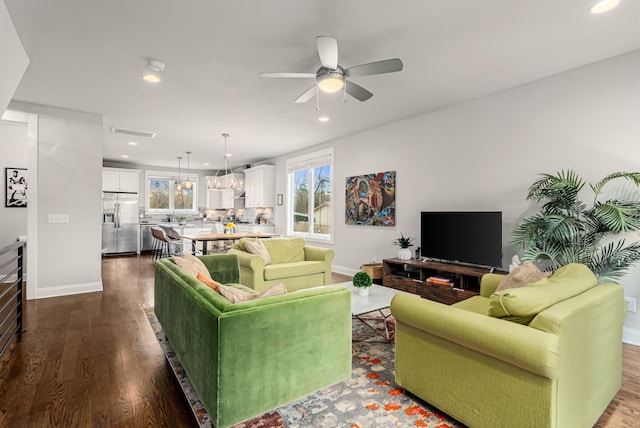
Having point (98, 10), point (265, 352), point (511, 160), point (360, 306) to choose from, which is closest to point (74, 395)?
point (265, 352)

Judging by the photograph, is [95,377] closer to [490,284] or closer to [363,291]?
[363,291]

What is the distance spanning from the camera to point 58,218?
177 inches

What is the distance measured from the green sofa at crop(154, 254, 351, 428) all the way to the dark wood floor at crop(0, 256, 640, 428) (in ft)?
1.18

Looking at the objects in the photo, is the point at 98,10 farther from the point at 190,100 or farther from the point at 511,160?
the point at 511,160

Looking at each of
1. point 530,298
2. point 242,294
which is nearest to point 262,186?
point 242,294

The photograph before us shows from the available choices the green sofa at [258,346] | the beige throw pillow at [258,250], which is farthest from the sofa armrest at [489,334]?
the beige throw pillow at [258,250]

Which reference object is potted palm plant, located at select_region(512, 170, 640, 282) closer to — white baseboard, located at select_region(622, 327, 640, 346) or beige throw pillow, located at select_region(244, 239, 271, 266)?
white baseboard, located at select_region(622, 327, 640, 346)

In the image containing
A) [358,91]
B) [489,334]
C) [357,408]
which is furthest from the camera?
[358,91]

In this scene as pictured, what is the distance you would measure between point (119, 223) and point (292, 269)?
6.60 metres

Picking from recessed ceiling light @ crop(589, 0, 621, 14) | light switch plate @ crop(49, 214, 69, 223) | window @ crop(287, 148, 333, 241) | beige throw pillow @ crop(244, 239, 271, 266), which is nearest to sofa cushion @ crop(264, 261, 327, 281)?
beige throw pillow @ crop(244, 239, 271, 266)

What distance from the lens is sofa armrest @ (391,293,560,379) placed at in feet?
4.50

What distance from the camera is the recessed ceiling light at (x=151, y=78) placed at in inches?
132

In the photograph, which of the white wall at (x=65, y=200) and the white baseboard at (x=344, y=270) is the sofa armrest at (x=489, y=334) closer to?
the white baseboard at (x=344, y=270)

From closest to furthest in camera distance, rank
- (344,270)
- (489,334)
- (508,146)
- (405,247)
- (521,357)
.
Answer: (521,357), (489,334), (508,146), (405,247), (344,270)
